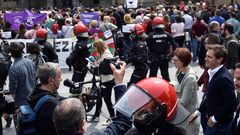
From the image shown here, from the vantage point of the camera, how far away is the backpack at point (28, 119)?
13.4 ft

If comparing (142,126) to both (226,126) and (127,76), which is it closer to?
(226,126)

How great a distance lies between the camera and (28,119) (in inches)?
161

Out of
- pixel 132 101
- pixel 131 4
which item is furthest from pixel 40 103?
pixel 131 4

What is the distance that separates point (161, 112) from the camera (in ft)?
9.46

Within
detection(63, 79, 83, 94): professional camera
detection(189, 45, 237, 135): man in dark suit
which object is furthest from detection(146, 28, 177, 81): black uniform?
detection(189, 45, 237, 135): man in dark suit

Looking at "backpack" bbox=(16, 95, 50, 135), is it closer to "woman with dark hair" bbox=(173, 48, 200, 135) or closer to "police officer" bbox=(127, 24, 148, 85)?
"woman with dark hair" bbox=(173, 48, 200, 135)

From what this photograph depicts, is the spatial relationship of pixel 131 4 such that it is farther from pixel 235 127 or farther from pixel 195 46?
pixel 235 127

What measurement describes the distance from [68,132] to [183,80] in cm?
278

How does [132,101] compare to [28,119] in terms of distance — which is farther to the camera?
[28,119]

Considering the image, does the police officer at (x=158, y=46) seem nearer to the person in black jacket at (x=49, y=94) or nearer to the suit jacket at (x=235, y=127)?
the suit jacket at (x=235, y=127)

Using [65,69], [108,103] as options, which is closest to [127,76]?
[65,69]

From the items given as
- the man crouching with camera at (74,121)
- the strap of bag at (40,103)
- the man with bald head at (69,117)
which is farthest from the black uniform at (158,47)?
the man with bald head at (69,117)

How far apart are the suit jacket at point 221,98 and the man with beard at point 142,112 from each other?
1.83 meters

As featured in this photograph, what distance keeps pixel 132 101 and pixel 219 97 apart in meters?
2.15
